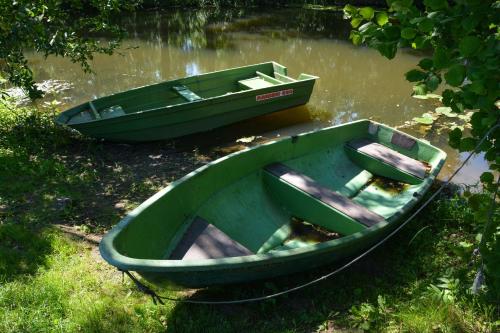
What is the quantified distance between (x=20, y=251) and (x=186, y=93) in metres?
4.43

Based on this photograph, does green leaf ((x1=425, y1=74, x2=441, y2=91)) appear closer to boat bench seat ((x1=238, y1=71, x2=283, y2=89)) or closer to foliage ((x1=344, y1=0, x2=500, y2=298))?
foliage ((x1=344, y1=0, x2=500, y2=298))

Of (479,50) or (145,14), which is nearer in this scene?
(479,50)

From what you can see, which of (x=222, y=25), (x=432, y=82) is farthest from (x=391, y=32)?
(x=222, y=25)

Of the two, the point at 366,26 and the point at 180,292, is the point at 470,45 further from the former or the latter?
the point at 180,292

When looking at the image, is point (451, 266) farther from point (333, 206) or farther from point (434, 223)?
point (333, 206)

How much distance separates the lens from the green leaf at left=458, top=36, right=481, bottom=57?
1.69 metres

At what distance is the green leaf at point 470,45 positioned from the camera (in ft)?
5.54

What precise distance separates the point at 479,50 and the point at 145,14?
63.9 feet

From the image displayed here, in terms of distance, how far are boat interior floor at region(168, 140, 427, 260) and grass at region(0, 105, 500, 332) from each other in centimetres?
39

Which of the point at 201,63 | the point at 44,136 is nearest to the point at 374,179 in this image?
the point at 44,136

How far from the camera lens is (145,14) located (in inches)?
751

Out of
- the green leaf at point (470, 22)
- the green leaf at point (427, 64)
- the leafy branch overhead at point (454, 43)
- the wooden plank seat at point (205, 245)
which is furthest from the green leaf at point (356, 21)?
the wooden plank seat at point (205, 245)

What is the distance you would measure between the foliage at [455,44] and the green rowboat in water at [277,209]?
64.1 inches

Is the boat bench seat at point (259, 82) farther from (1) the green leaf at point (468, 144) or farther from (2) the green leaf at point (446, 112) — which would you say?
(1) the green leaf at point (468, 144)
